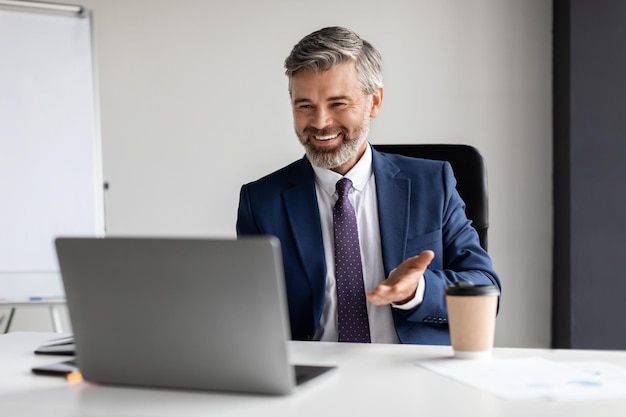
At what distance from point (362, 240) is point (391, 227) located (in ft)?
0.25

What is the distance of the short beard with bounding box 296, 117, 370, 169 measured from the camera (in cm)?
189

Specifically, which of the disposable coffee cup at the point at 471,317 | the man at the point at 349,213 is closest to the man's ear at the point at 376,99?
the man at the point at 349,213

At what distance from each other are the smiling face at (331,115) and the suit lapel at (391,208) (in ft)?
0.24

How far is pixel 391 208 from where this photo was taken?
183 cm

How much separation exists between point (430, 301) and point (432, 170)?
1.50ft

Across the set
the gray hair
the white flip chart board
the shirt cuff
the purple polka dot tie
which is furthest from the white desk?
the white flip chart board

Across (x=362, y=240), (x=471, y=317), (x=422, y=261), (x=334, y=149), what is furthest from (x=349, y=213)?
(x=471, y=317)

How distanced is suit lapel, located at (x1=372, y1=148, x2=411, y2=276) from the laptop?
0.77 meters

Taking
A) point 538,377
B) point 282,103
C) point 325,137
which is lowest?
point 538,377

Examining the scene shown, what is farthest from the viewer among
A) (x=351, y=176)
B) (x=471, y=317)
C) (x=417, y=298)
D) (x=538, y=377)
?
(x=351, y=176)

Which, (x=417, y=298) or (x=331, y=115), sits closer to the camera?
(x=417, y=298)

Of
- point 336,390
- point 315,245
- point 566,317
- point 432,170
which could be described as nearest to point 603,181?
point 566,317

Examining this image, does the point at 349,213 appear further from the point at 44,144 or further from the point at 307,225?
the point at 44,144

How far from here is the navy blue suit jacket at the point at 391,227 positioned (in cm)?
174
